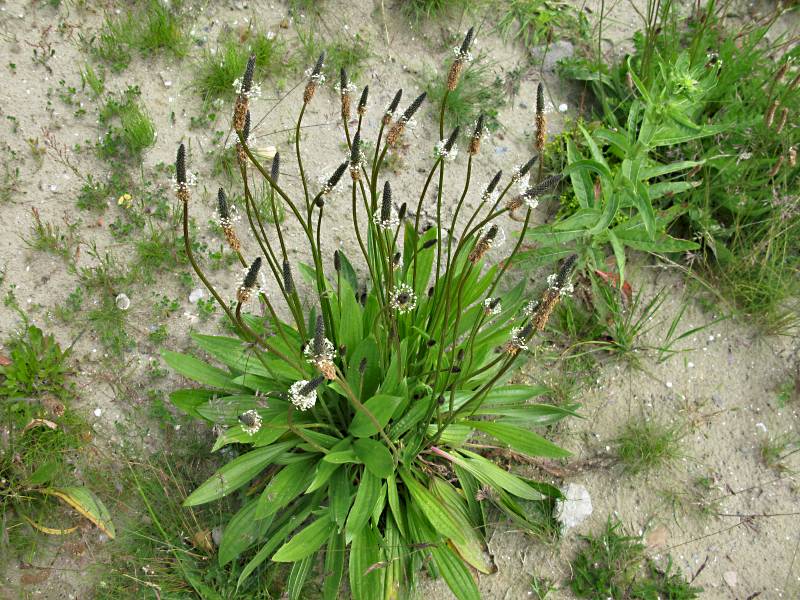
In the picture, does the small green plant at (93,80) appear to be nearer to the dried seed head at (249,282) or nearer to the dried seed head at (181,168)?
the dried seed head at (181,168)

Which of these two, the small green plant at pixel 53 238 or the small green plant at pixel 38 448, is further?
the small green plant at pixel 53 238

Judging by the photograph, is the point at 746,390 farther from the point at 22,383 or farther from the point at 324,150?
the point at 22,383

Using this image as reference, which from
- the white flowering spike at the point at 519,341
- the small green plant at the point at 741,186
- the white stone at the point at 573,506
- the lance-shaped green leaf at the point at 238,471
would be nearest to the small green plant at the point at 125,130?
the lance-shaped green leaf at the point at 238,471

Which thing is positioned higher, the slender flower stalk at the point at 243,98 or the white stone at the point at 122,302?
the slender flower stalk at the point at 243,98

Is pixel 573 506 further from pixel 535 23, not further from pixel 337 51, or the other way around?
pixel 535 23

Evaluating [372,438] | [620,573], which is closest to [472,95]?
[372,438]

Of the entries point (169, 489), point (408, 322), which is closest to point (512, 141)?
point (408, 322)
